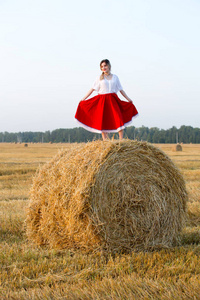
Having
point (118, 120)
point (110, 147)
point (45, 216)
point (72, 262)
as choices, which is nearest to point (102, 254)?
point (72, 262)

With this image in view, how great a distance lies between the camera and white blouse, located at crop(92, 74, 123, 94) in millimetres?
6535

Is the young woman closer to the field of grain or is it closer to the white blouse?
the white blouse

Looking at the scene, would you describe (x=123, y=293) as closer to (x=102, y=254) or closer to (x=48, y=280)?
(x=48, y=280)

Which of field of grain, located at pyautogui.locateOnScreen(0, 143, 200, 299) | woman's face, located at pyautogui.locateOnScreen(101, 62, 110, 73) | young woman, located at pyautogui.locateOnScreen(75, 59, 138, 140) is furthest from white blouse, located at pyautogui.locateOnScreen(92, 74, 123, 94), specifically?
field of grain, located at pyautogui.locateOnScreen(0, 143, 200, 299)

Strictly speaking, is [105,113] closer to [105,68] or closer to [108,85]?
[108,85]

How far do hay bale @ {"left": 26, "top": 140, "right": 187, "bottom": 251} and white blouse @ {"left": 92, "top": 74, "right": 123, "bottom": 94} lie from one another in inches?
66.5

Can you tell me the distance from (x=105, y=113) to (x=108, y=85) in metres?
0.53

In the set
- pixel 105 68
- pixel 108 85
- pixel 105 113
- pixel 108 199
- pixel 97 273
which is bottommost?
pixel 97 273

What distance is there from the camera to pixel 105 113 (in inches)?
255

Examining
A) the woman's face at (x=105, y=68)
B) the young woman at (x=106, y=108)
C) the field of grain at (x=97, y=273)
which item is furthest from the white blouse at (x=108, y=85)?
the field of grain at (x=97, y=273)

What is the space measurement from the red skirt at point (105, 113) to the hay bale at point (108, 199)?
4.28 ft

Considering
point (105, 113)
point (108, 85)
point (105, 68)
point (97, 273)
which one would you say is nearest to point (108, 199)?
point (97, 273)

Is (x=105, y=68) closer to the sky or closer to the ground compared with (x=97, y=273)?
closer to the sky

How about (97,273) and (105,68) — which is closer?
(97,273)
